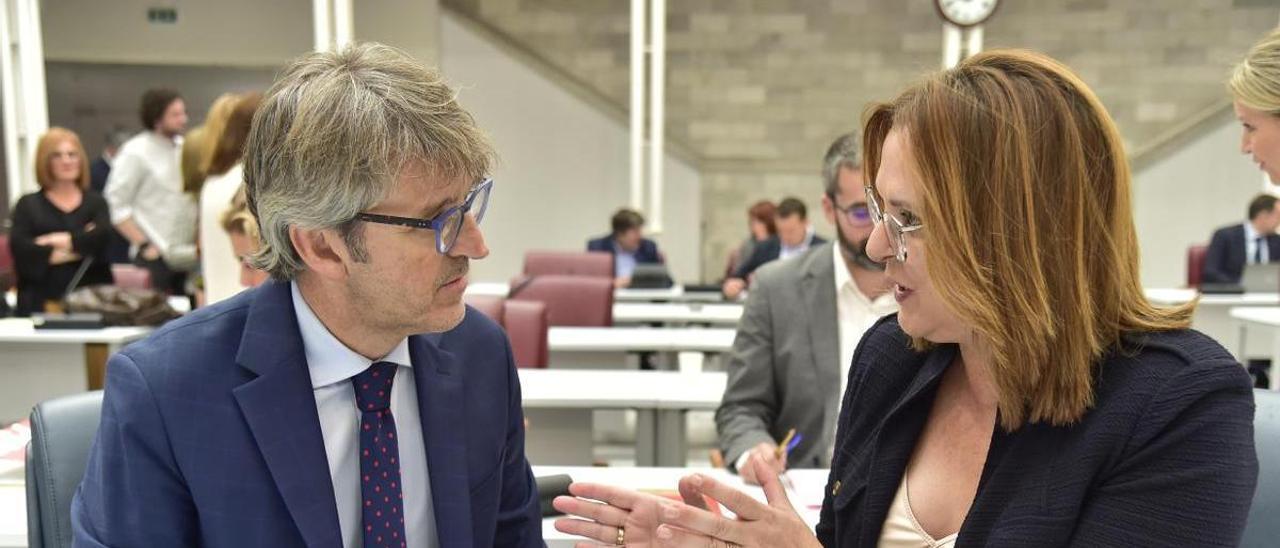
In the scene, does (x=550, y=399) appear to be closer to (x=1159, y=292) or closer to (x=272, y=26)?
(x=1159, y=292)

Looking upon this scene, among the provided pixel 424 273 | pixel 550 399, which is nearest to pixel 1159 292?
pixel 550 399

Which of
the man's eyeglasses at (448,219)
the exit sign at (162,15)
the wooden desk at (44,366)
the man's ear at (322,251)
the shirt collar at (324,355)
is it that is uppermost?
the exit sign at (162,15)

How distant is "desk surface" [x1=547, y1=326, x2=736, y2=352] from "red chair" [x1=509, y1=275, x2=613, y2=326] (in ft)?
0.36

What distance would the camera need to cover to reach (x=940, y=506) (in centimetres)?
124

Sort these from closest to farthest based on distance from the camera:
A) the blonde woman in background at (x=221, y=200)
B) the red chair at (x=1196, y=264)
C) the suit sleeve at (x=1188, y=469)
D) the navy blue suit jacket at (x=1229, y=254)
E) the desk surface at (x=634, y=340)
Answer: the suit sleeve at (x=1188, y=469)
the blonde woman in background at (x=221, y=200)
the desk surface at (x=634, y=340)
the navy blue suit jacket at (x=1229, y=254)
the red chair at (x=1196, y=264)

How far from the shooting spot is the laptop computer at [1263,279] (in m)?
5.70

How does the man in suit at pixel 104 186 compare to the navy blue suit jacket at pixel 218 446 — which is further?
the man in suit at pixel 104 186

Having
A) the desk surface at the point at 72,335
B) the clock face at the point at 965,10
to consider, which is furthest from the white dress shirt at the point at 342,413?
the clock face at the point at 965,10

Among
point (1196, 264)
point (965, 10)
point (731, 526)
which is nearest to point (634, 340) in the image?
point (731, 526)

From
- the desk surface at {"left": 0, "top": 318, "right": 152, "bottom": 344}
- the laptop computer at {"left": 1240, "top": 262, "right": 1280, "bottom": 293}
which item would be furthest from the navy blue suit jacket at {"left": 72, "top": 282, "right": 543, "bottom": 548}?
the laptop computer at {"left": 1240, "top": 262, "right": 1280, "bottom": 293}

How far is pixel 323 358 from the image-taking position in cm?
120

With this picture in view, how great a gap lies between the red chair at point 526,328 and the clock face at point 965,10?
5.19 metres

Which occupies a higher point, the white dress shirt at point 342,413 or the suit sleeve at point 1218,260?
the white dress shirt at point 342,413

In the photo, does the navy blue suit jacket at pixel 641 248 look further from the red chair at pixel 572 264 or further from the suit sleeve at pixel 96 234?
the suit sleeve at pixel 96 234
